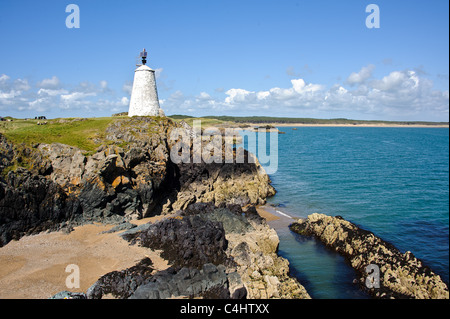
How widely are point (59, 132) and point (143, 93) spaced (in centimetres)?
1089

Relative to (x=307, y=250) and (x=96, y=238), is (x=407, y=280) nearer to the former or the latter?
(x=307, y=250)

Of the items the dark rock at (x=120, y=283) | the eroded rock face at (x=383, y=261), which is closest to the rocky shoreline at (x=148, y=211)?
the dark rock at (x=120, y=283)

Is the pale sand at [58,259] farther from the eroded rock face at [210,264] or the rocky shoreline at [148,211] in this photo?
the eroded rock face at [210,264]

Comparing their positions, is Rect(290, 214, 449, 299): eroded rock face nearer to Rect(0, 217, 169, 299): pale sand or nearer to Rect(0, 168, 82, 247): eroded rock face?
Rect(0, 217, 169, 299): pale sand

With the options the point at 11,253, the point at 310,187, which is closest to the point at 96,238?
the point at 11,253

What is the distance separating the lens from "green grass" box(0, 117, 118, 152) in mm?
26500

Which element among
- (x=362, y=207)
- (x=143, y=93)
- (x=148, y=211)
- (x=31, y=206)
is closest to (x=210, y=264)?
(x=148, y=211)

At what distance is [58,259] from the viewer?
19.0m

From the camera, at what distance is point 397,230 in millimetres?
25984

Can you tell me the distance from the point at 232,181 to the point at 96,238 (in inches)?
685

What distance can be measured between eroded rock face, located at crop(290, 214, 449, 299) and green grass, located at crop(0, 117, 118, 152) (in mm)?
20979

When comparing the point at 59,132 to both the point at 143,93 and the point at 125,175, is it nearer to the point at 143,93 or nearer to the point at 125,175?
the point at 125,175

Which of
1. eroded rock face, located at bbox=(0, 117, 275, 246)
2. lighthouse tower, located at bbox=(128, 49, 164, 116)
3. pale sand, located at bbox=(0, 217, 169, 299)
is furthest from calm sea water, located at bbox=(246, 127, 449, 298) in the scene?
lighthouse tower, located at bbox=(128, 49, 164, 116)
